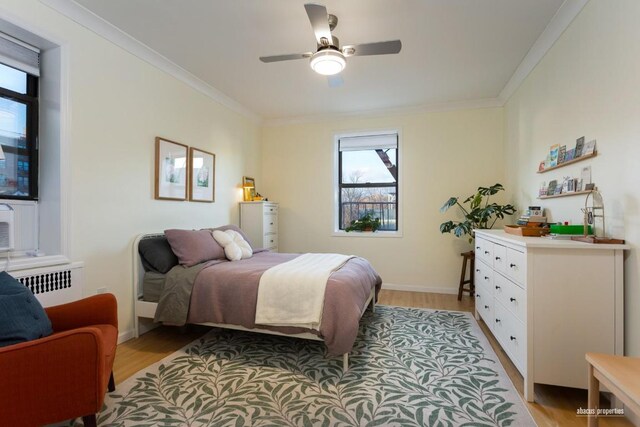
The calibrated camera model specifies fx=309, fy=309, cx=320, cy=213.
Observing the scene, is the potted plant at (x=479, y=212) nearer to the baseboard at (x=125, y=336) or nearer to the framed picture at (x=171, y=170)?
the framed picture at (x=171, y=170)

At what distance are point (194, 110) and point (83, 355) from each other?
3.02m

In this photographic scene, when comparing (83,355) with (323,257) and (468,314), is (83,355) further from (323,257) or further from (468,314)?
(468,314)

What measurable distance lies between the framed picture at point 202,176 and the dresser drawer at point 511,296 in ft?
10.9

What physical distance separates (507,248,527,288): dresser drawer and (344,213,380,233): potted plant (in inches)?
107

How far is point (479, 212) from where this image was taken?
3912 mm

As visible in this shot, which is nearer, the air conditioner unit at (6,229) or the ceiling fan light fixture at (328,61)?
the air conditioner unit at (6,229)

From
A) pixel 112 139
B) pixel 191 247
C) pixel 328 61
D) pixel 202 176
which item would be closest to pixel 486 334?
pixel 328 61

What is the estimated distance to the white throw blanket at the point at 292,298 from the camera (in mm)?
2336

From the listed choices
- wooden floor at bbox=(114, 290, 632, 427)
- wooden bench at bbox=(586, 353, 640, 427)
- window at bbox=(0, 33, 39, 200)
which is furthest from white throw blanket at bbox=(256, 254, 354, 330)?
window at bbox=(0, 33, 39, 200)

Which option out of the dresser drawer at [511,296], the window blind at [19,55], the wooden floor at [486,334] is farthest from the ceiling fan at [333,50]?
the wooden floor at [486,334]

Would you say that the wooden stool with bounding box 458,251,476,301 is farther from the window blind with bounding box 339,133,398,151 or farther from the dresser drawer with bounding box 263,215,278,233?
the dresser drawer with bounding box 263,215,278,233

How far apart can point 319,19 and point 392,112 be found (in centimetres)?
293

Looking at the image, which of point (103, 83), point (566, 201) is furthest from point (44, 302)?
point (566, 201)

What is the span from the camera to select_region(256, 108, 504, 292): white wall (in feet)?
14.5
